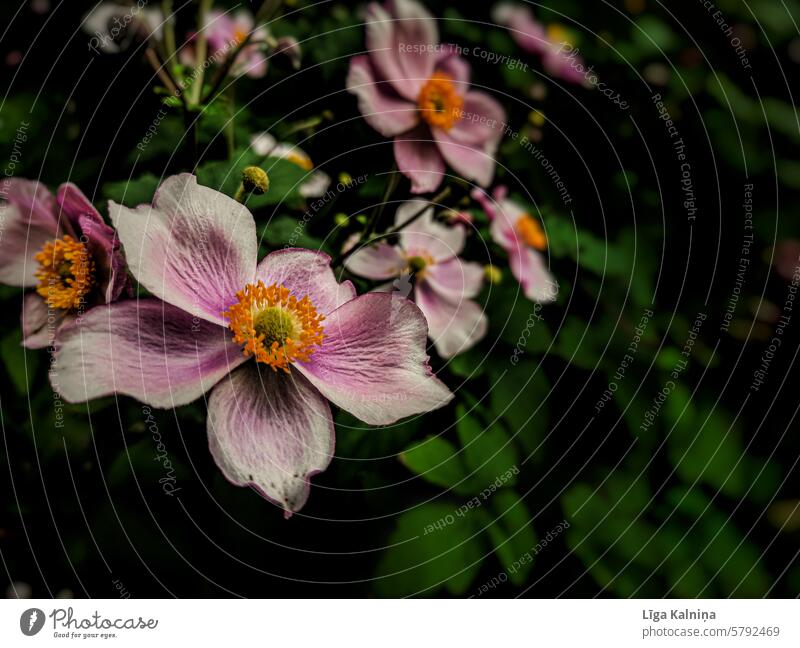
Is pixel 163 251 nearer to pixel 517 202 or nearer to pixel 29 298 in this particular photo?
pixel 29 298

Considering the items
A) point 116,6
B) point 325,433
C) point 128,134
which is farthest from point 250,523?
point 116,6

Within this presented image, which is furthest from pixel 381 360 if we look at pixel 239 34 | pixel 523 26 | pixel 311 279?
pixel 523 26

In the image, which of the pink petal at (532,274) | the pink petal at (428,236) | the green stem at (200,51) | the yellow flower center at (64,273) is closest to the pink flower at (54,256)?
the yellow flower center at (64,273)

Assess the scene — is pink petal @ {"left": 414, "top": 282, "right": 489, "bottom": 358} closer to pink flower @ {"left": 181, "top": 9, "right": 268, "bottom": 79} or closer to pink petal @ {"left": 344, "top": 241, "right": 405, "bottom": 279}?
pink petal @ {"left": 344, "top": 241, "right": 405, "bottom": 279}

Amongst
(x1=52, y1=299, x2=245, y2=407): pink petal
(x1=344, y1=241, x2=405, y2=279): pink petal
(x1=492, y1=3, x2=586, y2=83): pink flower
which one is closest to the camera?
(x1=52, y1=299, x2=245, y2=407): pink petal
